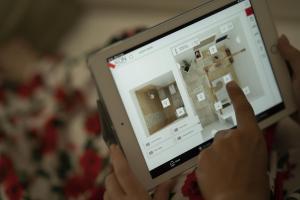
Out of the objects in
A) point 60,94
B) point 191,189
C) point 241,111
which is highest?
point 60,94

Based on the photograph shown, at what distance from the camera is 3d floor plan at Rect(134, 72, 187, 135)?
1.96ft

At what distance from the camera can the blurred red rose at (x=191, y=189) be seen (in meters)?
0.62

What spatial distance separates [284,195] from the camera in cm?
64

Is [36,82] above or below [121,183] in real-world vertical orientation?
above

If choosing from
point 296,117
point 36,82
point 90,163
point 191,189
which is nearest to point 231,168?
point 191,189

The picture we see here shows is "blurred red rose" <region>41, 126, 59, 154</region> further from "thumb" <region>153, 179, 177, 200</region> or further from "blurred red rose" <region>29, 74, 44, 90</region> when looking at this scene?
"thumb" <region>153, 179, 177, 200</region>

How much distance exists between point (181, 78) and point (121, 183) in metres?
0.19

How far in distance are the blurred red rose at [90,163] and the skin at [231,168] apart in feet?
1.07

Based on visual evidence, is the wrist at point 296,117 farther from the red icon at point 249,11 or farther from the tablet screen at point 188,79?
the red icon at point 249,11

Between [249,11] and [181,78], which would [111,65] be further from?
[249,11]

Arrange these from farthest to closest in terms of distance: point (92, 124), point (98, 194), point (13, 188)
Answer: point (92, 124) < point (13, 188) < point (98, 194)

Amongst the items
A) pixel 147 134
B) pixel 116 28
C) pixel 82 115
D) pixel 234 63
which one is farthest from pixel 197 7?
pixel 116 28

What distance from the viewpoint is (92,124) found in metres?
0.98

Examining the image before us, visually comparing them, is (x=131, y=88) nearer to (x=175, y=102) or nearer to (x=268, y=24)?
(x=175, y=102)
